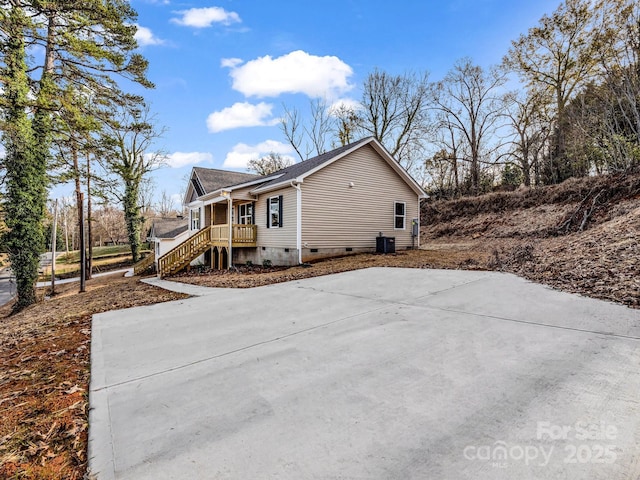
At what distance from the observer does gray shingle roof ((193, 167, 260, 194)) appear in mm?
21062

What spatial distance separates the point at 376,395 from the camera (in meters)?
2.64

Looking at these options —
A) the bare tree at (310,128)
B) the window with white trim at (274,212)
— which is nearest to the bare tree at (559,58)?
the bare tree at (310,128)

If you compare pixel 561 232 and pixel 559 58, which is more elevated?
pixel 559 58

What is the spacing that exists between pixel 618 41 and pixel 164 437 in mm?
21215

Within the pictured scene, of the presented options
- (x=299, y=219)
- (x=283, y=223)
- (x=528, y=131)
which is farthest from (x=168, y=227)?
(x=528, y=131)

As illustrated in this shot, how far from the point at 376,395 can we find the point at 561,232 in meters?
13.6

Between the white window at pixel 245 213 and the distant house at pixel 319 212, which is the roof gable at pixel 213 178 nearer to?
the white window at pixel 245 213

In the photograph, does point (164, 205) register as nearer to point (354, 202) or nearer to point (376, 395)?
point (354, 202)

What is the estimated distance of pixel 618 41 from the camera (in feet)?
45.5

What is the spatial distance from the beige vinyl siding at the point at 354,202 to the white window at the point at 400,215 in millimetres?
210

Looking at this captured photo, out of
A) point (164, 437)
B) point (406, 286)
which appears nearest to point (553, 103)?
point (406, 286)

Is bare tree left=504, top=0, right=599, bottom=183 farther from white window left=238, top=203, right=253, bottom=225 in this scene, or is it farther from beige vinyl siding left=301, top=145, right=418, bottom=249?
white window left=238, top=203, right=253, bottom=225

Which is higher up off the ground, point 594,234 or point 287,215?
point 287,215

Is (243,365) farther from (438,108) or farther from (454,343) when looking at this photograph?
(438,108)
